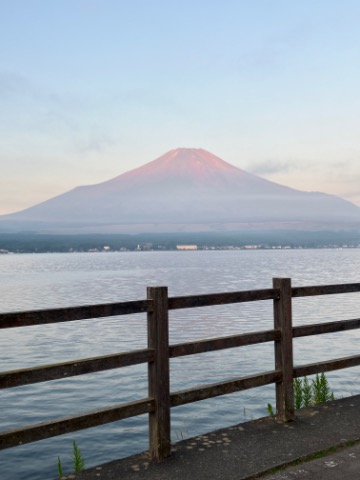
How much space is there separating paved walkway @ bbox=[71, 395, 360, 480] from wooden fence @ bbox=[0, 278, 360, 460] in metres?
0.27

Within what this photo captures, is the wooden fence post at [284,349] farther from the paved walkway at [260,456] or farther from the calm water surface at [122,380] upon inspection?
the calm water surface at [122,380]

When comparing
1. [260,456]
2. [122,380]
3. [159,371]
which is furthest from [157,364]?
[122,380]

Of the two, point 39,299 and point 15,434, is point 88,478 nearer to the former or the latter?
point 15,434

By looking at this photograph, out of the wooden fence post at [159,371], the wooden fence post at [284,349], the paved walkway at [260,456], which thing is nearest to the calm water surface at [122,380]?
the wooden fence post at [284,349]

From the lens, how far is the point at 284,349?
272 inches

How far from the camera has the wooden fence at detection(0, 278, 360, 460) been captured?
510 cm

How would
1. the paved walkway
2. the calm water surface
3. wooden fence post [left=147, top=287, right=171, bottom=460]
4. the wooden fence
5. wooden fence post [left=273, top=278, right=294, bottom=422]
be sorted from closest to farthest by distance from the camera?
the wooden fence, the paved walkway, wooden fence post [left=147, top=287, right=171, bottom=460], wooden fence post [left=273, top=278, right=294, bottom=422], the calm water surface

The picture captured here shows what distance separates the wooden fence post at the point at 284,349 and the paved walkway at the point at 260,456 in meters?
0.22

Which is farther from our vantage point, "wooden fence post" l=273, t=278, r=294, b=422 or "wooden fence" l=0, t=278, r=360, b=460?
"wooden fence post" l=273, t=278, r=294, b=422

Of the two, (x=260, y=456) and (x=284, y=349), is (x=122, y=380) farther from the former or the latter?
(x=260, y=456)

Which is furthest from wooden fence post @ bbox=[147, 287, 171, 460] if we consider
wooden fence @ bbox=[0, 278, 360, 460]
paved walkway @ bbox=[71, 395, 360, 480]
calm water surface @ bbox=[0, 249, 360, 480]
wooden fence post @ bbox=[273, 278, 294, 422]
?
calm water surface @ bbox=[0, 249, 360, 480]

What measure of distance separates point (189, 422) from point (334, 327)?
27.2ft

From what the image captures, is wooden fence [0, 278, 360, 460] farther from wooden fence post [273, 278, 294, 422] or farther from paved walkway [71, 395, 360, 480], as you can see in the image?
paved walkway [71, 395, 360, 480]

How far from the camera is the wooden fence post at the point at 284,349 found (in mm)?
6863
